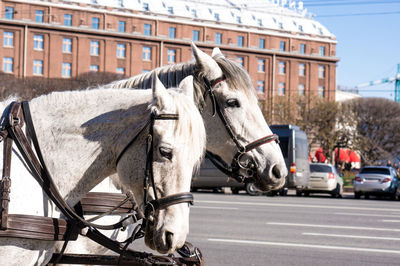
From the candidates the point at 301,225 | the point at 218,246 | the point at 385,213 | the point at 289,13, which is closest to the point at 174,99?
the point at 218,246

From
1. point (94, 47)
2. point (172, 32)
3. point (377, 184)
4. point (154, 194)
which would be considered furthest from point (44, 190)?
point (172, 32)

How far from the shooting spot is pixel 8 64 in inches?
2340

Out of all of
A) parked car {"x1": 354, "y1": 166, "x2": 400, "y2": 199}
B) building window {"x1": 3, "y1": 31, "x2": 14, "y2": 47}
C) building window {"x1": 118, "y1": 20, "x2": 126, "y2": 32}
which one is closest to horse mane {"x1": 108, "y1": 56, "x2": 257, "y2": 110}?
parked car {"x1": 354, "y1": 166, "x2": 400, "y2": 199}

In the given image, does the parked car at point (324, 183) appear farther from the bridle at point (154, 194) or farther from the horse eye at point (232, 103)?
the bridle at point (154, 194)

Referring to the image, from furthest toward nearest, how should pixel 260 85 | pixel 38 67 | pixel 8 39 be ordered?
1. pixel 260 85
2. pixel 38 67
3. pixel 8 39

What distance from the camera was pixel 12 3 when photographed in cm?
5944

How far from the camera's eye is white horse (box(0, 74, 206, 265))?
2.84 metres

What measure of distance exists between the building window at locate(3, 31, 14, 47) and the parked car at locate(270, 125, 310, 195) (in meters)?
40.4

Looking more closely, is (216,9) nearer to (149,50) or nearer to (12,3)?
(149,50)

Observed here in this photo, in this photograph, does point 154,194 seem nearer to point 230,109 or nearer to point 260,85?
point 230,109

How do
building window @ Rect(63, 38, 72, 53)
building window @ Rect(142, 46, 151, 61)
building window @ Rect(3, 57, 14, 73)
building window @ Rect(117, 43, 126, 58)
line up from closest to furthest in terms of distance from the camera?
building window @ Rect(3, 57, 14, 73), building window @ Rect(63, 38, 72, 53), building window @ Rect(117, 43, 126, 58), building window @ Rect(142, 46, 151, 61)

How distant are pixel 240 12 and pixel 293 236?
63.4 meters

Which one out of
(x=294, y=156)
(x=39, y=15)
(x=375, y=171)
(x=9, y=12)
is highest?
(x=39, y=15)

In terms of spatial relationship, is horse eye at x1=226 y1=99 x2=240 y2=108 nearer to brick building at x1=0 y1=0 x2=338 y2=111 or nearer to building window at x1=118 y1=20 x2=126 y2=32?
brick building at x1=0 y1=0 x2=338 y2=111
